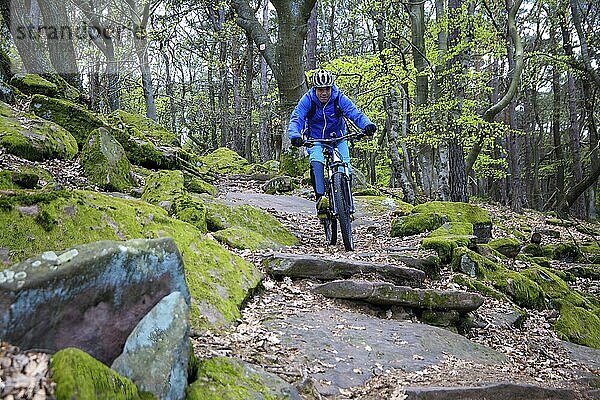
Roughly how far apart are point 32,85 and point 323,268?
8.33 m

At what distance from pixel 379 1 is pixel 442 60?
2.21m

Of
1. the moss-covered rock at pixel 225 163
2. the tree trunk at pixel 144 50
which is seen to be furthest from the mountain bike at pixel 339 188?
the tree trunk at pixel 144 50

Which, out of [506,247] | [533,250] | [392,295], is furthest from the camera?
[533,250]

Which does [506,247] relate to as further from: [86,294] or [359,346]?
[86,294]

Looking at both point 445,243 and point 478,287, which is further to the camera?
point 445,243

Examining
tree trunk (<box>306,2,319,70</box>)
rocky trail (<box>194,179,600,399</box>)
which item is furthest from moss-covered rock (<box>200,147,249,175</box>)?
rocky trail (<box>194,179,600,399</box>)

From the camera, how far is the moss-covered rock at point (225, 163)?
16859 mm

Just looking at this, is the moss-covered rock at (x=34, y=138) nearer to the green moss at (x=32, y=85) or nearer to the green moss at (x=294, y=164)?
the green moss at (x=32, y=85)

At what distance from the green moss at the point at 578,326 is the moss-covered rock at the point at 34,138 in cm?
745

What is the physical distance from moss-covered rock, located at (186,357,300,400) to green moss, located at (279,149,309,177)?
11.3m

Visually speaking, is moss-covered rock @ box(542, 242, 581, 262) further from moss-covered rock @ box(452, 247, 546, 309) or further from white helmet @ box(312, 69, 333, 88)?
white helmet @ box(312, 69, 333, 88)

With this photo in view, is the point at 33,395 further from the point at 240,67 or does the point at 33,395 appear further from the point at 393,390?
the point at 240,67

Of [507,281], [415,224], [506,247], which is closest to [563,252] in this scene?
[506,247]

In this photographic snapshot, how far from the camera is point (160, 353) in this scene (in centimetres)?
238
